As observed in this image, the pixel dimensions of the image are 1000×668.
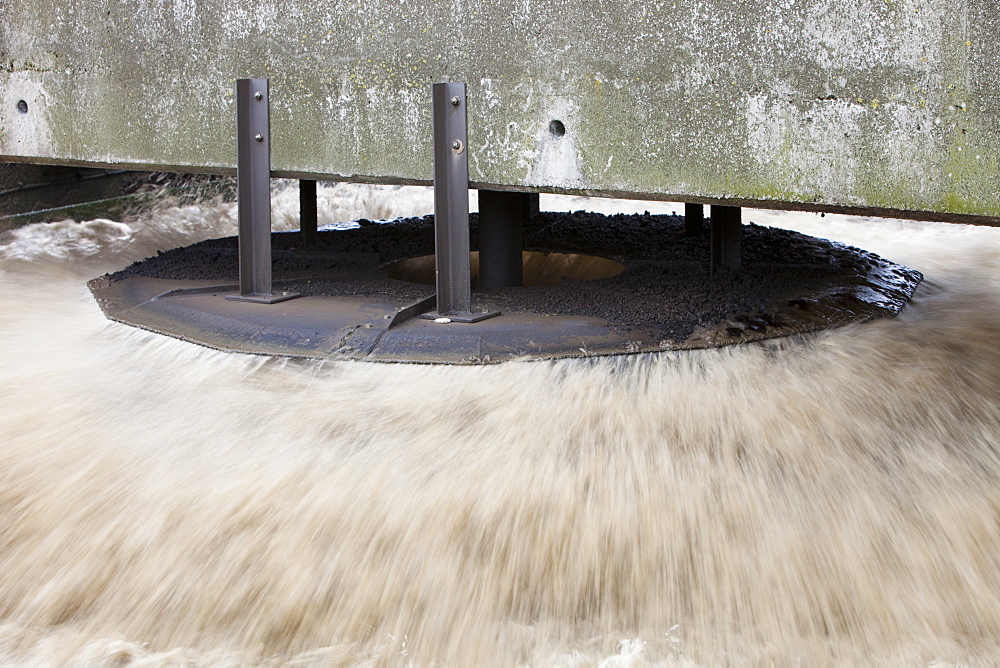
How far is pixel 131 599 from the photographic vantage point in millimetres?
1776

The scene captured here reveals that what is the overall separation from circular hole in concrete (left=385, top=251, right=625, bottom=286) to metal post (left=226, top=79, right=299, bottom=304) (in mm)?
742

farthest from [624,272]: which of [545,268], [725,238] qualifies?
[545,268]

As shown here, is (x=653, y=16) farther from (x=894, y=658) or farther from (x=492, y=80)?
(x=894, y=658)

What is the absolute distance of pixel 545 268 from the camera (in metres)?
4.12

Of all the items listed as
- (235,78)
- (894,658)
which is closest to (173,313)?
(235,78)

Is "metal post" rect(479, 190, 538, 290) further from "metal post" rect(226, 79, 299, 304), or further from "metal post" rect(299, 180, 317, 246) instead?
"metal post" rect(299, 180, 317, 246)

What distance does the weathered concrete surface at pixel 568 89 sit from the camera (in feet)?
7.63

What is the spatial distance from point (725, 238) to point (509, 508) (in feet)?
6.35

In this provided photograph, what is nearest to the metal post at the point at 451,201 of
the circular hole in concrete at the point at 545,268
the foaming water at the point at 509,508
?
the foaming water at the point at 509,508

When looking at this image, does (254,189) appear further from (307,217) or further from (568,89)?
(307,217)

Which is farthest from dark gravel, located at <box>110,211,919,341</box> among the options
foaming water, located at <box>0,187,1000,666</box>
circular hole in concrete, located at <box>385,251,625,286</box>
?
foaming water, located at <box>0,187,1000,666</box>

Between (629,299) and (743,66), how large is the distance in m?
0.91

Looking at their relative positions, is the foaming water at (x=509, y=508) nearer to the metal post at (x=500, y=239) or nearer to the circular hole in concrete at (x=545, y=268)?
the metal post at (x=500, y=239)

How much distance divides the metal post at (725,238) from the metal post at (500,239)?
2.38 feet
